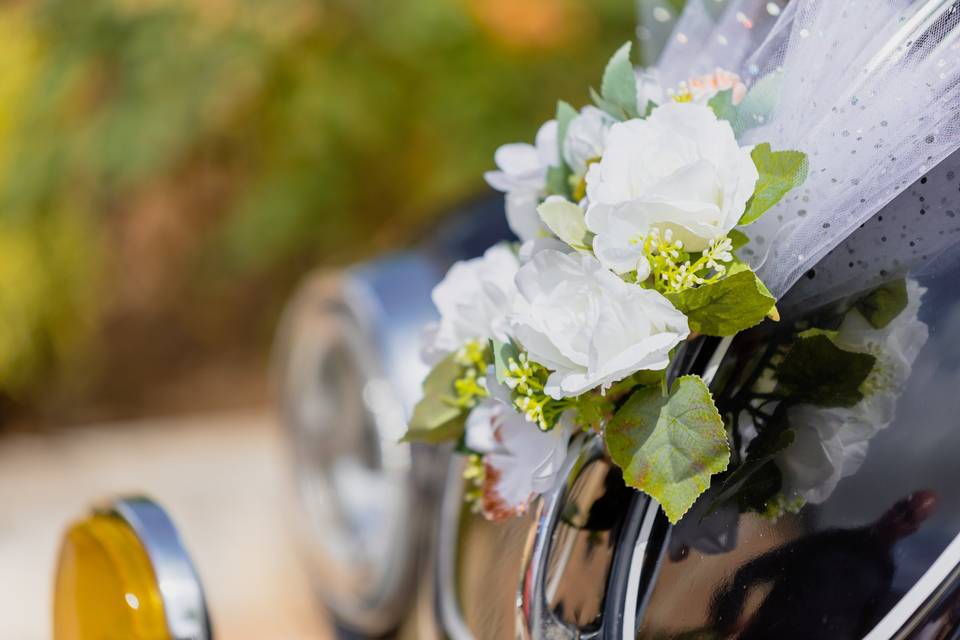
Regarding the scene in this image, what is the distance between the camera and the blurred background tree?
10.2 feet

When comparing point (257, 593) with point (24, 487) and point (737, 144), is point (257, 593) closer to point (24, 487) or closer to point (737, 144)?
point (24, 487)

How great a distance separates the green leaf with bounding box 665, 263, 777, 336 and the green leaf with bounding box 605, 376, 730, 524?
61 millimetres

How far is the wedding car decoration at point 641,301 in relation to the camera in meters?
0.79

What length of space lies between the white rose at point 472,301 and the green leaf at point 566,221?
0.10 metres

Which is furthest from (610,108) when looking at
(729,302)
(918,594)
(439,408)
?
(918,594)

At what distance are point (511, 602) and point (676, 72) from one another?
57 cm

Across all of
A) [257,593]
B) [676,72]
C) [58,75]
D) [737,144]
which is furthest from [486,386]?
[58,75]

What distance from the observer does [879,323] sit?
850 mm

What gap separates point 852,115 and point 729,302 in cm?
21

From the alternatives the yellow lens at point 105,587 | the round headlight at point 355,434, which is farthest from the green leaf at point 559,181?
the round headlight at point 355,434

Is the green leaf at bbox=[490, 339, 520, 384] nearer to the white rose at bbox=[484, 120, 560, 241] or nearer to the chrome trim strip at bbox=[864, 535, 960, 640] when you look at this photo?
the white rose at bbox=[484, 120, 560, 241]

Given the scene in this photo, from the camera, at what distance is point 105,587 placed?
3.55 ft

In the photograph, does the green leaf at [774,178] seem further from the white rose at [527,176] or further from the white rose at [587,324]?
the white rose at [527,176]

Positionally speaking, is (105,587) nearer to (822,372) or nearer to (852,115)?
(822,372)
